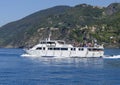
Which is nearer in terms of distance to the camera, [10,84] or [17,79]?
[10,84]

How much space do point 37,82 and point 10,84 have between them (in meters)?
6.28

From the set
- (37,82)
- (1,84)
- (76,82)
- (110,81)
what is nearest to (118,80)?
(110,81)

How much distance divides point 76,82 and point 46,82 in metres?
6.31

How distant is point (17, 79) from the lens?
10519cm

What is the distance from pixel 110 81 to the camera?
335ft

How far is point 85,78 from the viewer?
108250 mm

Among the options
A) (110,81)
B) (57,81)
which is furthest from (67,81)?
(110,81)

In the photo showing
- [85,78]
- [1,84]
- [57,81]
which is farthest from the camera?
[85,78]

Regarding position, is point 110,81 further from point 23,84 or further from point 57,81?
point 23,84

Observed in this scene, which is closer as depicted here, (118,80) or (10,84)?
(10,84)

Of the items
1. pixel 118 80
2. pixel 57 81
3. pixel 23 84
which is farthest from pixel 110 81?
pixel 23 84

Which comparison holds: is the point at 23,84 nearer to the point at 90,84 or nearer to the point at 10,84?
the point at 10,84

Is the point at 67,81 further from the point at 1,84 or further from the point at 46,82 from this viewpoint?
the point at 1,84

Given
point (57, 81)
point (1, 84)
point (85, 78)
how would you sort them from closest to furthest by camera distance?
point (1, 84), point (57, 81), point (85, 78)
